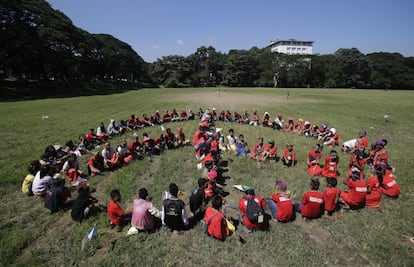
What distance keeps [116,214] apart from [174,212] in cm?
163

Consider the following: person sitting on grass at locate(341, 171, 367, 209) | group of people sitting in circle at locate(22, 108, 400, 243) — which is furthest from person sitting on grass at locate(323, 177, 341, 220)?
person sitting on grass at locate(341, 171, 367, 209)

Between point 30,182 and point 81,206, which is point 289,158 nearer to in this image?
point 81,206

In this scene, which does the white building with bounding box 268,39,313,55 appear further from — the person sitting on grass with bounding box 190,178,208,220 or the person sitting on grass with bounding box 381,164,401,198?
the person sitting on grass with bounding box 190,178,208,220

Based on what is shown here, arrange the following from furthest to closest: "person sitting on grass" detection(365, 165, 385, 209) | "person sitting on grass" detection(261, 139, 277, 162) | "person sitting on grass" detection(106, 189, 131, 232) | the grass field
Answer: "person sitting on grass" detection(261, 139, 277, 162) → "person sitting on grass" detection(365, 165, 385, 209) → "person sitting on grass" detection(106, 189, 131, 232) → the grass field

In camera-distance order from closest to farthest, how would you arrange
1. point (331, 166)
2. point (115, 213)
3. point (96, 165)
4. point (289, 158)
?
point (115, 213)
point (331, 166)
point (96, 165)
point (289, 158)

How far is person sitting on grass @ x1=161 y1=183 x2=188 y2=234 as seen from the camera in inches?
234

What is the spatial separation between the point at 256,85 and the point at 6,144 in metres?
82.2

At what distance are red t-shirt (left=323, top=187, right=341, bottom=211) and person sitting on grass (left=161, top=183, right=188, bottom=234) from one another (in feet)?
14.0

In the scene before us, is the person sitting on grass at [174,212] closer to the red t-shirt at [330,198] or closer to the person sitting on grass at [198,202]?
the person sitting on grass at [198,202]

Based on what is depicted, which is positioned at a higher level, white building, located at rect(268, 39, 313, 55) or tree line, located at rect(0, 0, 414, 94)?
white building, located at rect(268, 39, 313, 55)

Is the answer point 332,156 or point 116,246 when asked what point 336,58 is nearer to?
point 332,156

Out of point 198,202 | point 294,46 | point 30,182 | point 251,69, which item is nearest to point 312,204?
point 198,202

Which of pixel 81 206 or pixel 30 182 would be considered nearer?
pixel 81 206

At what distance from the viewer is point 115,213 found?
6.13 metres
